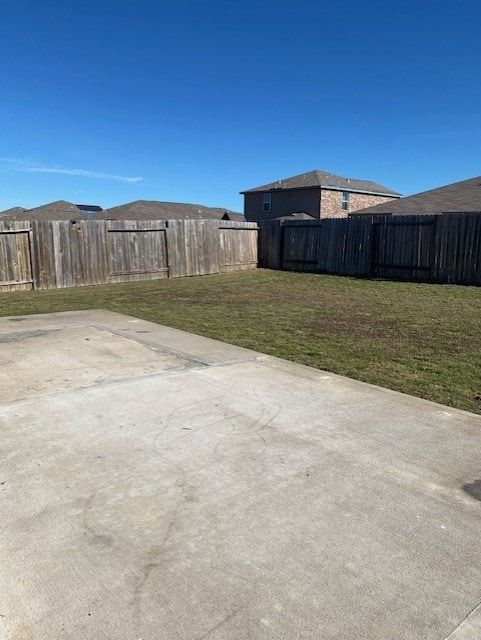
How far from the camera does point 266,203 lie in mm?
36469

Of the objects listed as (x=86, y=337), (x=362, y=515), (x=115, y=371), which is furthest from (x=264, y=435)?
(x=86, y=337)

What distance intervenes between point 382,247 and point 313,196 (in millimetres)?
17364

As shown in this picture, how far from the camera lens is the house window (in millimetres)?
36250

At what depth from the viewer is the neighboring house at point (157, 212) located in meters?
36.2

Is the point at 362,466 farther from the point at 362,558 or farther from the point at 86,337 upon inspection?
the point at 86,337

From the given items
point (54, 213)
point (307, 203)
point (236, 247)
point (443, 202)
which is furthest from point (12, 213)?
point (443, 202)

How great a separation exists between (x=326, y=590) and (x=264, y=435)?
1606mm

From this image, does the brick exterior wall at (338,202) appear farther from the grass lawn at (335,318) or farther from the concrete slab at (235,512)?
the concrete slab at (235,512)

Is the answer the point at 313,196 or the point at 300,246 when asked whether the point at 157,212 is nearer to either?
the point at 313,196

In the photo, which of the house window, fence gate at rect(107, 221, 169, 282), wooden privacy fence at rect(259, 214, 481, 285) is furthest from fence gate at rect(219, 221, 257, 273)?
the house window

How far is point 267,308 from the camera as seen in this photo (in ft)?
34.4

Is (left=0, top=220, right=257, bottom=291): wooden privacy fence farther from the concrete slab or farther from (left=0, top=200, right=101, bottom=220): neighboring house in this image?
(left=0, top=200, right=101, bottom=220): neighboring house

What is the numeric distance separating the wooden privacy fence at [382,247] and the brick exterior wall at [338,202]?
14.0 m

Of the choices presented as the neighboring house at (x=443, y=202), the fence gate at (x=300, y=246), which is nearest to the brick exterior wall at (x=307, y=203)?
the neighboring house at (x=443, y=202)
